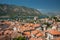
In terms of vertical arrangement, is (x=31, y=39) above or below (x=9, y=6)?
below

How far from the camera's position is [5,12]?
44500mm

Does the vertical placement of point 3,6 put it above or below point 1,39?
above

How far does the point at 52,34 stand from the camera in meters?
8.02

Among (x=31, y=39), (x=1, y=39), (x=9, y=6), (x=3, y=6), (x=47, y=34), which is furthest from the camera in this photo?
(x=9, y=6)

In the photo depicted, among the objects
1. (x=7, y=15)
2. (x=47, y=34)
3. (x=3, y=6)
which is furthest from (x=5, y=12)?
(x=47, y=34)

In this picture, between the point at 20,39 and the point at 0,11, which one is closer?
the point at 20,39

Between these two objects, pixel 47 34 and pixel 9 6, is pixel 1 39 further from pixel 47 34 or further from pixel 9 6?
pixel 9 6

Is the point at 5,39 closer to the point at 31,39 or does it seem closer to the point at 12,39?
the point at 12,39

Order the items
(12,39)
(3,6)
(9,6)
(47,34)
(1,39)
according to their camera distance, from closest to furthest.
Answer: (1,39), (12,39), (47,34), (3,6), (9,6)

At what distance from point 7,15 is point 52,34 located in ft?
118

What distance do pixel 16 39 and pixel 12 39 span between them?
0.33 metres

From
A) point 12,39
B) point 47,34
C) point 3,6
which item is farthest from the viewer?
point 3,6

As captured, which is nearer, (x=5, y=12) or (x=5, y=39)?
(x=5, y=39)

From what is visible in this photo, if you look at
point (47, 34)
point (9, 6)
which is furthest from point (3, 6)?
point (47, 34)
